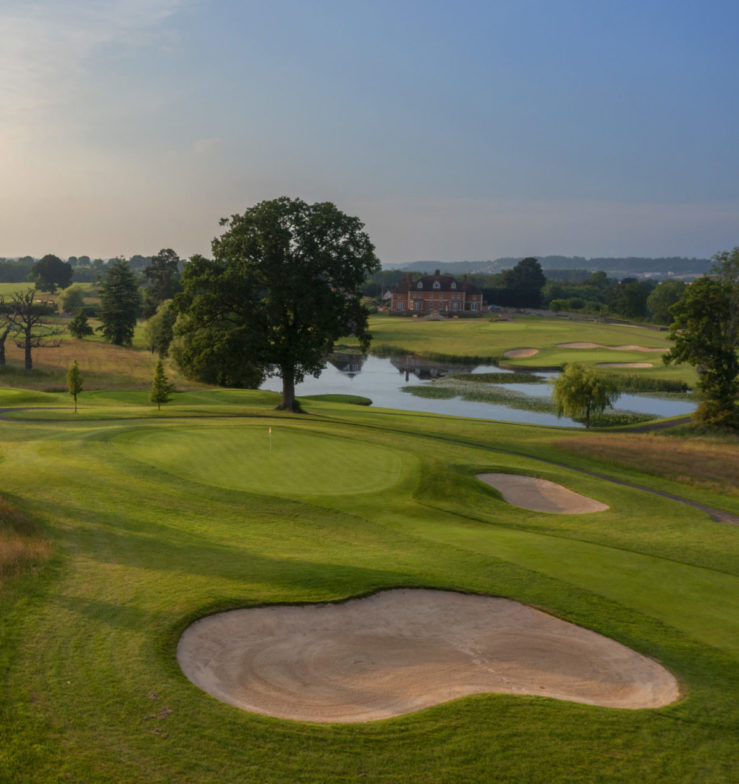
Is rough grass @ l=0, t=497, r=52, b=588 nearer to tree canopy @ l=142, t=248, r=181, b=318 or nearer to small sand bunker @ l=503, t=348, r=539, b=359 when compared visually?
small sand bunker @ l=503, t=348, r=539, b=359

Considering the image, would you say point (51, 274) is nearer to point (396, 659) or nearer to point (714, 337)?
point (714, 337)

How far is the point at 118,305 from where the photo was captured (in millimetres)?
99750

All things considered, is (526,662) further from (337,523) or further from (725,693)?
(337,523)

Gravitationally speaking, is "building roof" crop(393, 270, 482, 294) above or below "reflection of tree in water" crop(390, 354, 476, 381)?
above

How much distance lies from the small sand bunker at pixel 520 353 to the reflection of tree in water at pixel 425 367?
32.7 feet

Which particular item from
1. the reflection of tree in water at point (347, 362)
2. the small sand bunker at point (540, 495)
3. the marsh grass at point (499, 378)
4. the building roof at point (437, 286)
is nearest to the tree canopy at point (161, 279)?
the reflection of tree in water at point (347, 362)

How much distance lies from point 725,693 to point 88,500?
53.5ft

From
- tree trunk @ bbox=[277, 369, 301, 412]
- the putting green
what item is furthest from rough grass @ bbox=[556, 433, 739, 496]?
tree trunk @ bbox=[277, 369, 301, 412]

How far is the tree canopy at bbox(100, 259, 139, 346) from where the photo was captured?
99750mm

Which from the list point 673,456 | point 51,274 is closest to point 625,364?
point 673,456

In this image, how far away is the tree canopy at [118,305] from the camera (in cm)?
9975

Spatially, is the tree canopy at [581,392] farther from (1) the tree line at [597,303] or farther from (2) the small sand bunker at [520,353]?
(1) the tree line at [597,303]

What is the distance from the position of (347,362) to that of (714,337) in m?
59.1

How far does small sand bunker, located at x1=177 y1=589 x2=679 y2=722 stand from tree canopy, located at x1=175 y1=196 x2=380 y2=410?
99.2 ft
